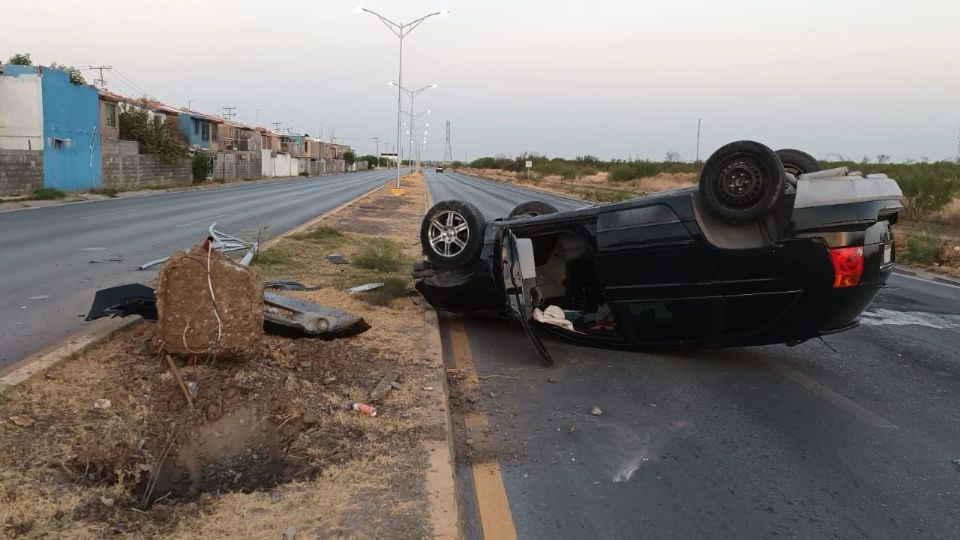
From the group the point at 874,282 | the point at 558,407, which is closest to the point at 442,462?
the point at 558,407

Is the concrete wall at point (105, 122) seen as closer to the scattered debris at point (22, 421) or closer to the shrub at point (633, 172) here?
the scattered debris at point (22, 421)

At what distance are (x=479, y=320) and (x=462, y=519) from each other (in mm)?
4586

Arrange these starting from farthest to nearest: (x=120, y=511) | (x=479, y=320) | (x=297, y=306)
A: (x=479, y=320)
(x=297, y=306)
(x=120, y=511)

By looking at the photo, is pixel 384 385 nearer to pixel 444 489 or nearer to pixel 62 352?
pixel 444 489

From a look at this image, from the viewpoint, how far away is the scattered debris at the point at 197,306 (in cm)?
477

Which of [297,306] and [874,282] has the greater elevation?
[874,282]

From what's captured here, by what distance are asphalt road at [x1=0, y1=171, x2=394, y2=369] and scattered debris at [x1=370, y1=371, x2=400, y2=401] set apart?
2840 mm

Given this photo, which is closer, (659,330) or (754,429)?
(754,429)

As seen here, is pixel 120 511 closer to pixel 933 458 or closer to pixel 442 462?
pixel 442 462

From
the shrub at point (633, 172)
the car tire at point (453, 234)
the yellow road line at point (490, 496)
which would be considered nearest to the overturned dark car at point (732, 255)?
the car tire at point (453, 234)

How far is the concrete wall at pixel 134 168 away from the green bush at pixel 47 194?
310 inches

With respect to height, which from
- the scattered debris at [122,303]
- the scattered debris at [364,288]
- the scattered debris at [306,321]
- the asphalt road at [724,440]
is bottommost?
the asphalt road at [724,440]

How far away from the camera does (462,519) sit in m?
3.47

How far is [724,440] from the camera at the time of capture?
4.70m
